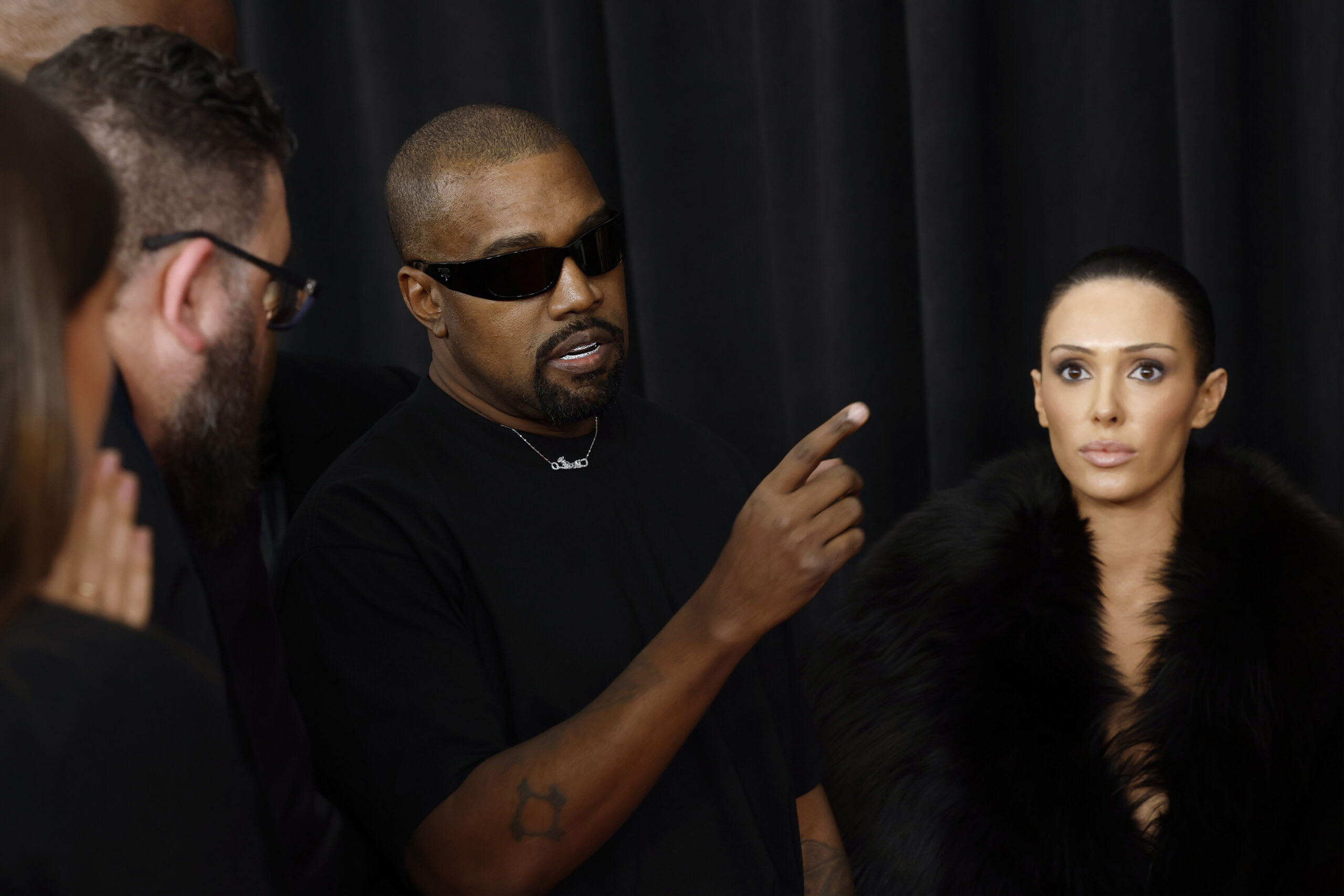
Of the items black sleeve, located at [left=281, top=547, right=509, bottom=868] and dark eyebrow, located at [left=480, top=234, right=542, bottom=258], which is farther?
dark eyebrow, located at [left=480, top=234, right=542, bottom=258]

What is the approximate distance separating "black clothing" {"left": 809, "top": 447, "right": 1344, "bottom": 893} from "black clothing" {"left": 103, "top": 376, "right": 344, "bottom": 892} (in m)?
0.67

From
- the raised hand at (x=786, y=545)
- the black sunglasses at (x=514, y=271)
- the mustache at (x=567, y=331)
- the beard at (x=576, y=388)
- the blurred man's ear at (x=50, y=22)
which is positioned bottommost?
the raised hand at (x=786, y=545)

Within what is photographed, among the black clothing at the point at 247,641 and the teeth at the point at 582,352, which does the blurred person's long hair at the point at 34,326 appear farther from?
the teeth at the point at 582,352

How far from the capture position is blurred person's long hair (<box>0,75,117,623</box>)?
433 millimetres

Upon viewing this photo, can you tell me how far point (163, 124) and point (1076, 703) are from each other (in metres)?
1.06

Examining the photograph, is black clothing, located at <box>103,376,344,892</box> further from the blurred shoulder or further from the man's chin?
the man's chin

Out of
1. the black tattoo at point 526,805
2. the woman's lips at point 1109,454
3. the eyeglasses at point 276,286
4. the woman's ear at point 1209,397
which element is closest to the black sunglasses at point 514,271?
the eyeglasses at point 276,286

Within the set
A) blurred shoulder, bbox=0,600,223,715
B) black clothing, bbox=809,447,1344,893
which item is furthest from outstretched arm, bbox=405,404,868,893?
black clothing, bbox=809,447,1344,893

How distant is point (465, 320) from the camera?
105cm

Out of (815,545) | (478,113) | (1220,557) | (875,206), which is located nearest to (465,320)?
(478,113)

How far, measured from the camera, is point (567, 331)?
1.05m

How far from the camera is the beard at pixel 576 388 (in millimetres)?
1049

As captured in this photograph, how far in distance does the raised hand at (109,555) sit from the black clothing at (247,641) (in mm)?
15

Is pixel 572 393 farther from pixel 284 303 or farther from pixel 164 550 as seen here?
pixel 164 550
